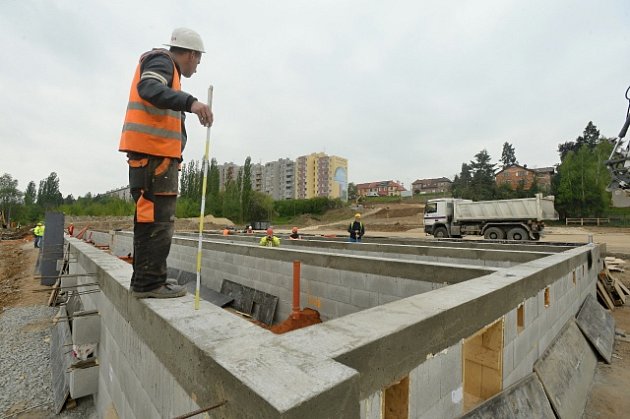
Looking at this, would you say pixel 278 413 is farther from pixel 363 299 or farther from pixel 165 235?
pixel 363 299

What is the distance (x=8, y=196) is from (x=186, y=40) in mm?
88242

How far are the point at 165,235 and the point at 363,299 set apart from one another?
3079mm

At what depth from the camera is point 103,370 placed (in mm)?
4402

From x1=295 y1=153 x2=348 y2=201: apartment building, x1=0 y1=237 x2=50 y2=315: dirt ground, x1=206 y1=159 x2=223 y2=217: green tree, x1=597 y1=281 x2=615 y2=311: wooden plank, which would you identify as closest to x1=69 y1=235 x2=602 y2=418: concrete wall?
x1=597 y1=281 x2=615 y2=311: wooden plank

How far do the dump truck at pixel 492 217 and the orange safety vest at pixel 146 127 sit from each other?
21439 millimetres

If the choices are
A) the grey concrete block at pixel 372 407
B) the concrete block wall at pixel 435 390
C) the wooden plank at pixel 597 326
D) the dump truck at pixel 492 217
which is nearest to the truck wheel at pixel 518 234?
the dump truck at pixel 492 217

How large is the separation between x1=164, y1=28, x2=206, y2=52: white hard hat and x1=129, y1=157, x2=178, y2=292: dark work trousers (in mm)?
968

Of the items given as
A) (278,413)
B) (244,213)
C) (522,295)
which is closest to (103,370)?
(278,413)

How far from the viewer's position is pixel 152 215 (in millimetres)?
2697

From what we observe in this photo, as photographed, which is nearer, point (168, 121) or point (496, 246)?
point (168, 121)

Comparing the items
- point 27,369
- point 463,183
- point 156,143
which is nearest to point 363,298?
point 156,143

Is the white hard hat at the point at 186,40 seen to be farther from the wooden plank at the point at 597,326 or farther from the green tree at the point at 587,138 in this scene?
the green tree at the point at 587,138

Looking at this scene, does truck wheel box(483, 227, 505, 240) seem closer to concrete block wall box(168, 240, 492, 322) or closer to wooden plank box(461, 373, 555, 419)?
concrete block wall box(168, 240, 492, 322)

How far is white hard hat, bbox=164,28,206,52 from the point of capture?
2.71 m
